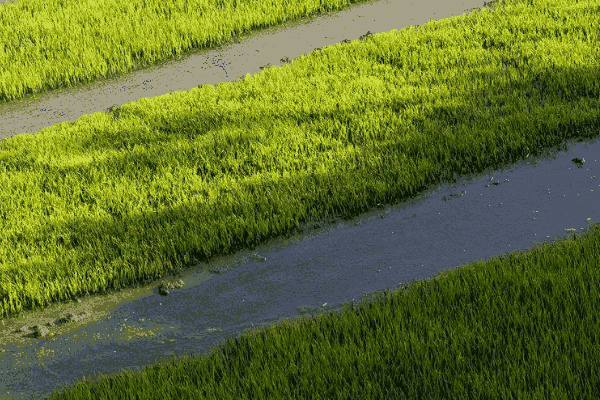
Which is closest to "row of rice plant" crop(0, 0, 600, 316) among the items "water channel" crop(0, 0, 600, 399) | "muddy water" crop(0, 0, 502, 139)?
"water channel" crop(0, 0, 600, 399)

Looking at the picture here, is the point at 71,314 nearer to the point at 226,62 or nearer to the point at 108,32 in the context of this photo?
the point at 226,62

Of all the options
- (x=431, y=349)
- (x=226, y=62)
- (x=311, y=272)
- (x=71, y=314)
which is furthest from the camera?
(x=226, y=62)

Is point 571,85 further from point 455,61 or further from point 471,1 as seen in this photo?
point 471,1

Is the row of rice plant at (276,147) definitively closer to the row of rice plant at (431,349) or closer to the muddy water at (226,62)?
the muddy water at (226,62)

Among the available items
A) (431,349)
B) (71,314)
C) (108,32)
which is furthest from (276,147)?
(108,32)

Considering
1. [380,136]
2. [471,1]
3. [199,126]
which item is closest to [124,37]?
[199,126]

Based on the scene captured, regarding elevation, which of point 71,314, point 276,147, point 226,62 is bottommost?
point 71,314
